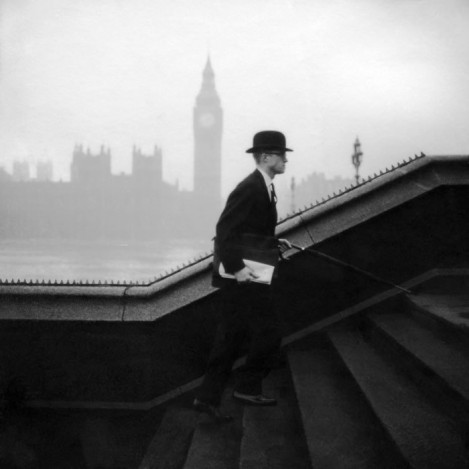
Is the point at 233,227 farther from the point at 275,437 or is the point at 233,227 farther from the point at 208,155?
the point at 208,155

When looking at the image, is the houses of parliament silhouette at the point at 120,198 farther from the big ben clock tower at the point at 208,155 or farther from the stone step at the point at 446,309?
the stone step at the point at 446,309

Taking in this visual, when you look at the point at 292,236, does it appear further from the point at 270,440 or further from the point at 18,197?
the point at 18,197

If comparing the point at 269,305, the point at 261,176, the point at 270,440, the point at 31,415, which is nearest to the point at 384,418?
the point at 270,440

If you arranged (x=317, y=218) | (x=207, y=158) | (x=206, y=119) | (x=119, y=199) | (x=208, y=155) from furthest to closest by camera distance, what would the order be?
(x=206, y=119), (x=208, y=155), (x=207, y=158), (x=119, y=199), (x=317, y=218)

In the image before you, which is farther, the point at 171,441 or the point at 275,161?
the point at 171,441

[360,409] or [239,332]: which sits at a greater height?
[239,332]

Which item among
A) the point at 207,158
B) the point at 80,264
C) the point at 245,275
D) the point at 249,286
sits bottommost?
the point at 80,264

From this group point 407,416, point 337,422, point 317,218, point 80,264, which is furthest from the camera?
point 80,264

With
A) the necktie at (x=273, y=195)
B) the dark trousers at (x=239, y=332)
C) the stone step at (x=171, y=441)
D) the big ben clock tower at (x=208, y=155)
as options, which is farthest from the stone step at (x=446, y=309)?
the big ben clock tower at (x=208, y=155)

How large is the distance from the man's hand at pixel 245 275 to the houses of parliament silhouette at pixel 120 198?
284 feet

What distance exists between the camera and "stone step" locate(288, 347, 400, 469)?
2381 mm

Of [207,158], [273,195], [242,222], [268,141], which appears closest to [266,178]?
[273,195]

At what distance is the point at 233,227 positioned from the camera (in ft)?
10.1

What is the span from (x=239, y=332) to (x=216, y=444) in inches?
28.9
